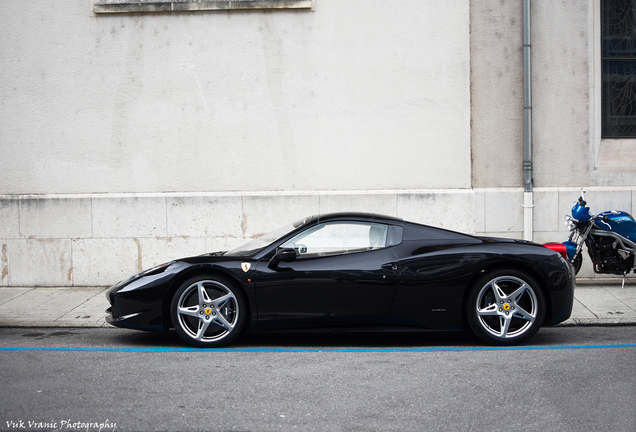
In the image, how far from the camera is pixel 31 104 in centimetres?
981

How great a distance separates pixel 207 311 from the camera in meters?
5.83

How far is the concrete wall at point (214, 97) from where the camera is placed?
979cm

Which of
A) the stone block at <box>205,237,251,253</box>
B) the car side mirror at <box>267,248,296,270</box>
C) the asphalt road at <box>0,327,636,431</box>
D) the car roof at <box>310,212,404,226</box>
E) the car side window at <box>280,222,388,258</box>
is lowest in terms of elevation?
the asphalt road at <box>0,327,636,431</box>

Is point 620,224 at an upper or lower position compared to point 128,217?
lower

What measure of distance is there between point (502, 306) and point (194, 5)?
660 centimetres

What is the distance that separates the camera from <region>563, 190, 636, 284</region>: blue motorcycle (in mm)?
8391

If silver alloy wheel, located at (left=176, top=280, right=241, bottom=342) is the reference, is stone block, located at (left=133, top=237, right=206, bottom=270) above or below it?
above

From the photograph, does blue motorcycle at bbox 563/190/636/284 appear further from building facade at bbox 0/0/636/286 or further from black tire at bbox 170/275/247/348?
black tire at bbox 170/275/247/348

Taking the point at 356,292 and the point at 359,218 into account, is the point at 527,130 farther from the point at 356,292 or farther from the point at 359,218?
the point at 356,292

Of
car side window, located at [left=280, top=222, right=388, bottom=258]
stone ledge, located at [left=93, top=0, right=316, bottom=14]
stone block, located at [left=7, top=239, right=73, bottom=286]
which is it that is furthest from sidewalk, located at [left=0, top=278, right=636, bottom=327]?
stone ledge, located at [left=93, top=0, right=316, bottom=14]

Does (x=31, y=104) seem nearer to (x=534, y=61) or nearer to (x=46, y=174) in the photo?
(x=46, y=174)

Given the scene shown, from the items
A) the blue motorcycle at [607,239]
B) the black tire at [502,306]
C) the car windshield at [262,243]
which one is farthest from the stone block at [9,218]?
the blue motorcycle at [607,239]

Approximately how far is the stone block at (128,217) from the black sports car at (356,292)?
380 centimetres

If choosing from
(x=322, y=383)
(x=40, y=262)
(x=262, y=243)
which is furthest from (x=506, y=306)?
(x=40, y=262)
